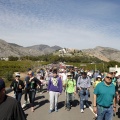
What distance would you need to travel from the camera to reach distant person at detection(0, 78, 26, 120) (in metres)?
3.53

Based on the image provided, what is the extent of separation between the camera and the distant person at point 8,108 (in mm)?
3529

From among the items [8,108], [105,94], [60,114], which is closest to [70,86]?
[60,114]

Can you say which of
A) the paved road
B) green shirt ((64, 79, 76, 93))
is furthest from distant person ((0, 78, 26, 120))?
green shirt ((64, 79, 76, 93))

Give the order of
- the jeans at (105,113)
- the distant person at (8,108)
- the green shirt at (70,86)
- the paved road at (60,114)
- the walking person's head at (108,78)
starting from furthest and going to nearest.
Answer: the green shirt at (70,86)
the paved road at (60,114)
the jeans at (105,113)
the walking person's head at (108,78)
the distant person at (8,108)

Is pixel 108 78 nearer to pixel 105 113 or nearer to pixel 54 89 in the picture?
pixel 105 113

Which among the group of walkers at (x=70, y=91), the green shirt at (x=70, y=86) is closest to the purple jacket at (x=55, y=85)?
the group of walkers at (x=70, y=91)

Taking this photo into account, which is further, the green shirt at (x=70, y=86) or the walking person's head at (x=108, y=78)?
the green shirt at (x=70, y=86)

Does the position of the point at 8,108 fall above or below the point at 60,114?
above

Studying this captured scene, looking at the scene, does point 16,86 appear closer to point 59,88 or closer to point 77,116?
point 59,88

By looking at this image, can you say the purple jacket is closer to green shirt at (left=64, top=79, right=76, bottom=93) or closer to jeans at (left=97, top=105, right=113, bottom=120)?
green shirt at (left=64, top=79, right=76, bottom=93)

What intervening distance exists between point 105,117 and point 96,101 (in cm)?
45

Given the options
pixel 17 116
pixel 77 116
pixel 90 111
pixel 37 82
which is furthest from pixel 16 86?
pixel 17 116

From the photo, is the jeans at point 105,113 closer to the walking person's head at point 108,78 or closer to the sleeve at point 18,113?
the walking person's head at point 108,78

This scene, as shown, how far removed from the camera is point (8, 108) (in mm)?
3584
